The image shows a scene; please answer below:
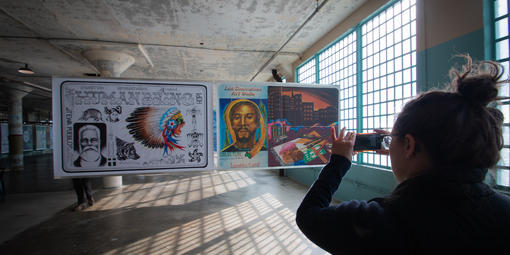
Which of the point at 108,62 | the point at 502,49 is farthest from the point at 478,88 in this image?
the point at 108,62

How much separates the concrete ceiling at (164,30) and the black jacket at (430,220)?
3.29m

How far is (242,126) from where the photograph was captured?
2.50m

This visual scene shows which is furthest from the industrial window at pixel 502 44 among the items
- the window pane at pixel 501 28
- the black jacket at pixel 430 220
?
the black jacket at pixel 430 220

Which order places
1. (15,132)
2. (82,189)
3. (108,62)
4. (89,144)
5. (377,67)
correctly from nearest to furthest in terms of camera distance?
Result: (89,144) < (377,67) < (82,189) < (108,62) < (15,132)

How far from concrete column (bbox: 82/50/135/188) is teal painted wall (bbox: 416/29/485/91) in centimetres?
746

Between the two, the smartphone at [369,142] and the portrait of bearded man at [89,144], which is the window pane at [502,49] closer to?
the smartphone at [369,142]

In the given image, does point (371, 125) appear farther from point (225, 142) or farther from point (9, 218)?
point (9, 218)

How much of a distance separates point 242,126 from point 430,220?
1.96 m

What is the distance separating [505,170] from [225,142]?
321 centimetres

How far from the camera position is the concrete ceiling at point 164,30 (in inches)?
192

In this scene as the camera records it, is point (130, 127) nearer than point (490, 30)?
Yes

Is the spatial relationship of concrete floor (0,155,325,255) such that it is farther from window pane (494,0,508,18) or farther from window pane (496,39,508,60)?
window pane (494,0,508,18)

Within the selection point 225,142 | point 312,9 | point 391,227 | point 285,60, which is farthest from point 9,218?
point 285,60

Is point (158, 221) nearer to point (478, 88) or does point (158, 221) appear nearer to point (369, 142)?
point (369, 142)
